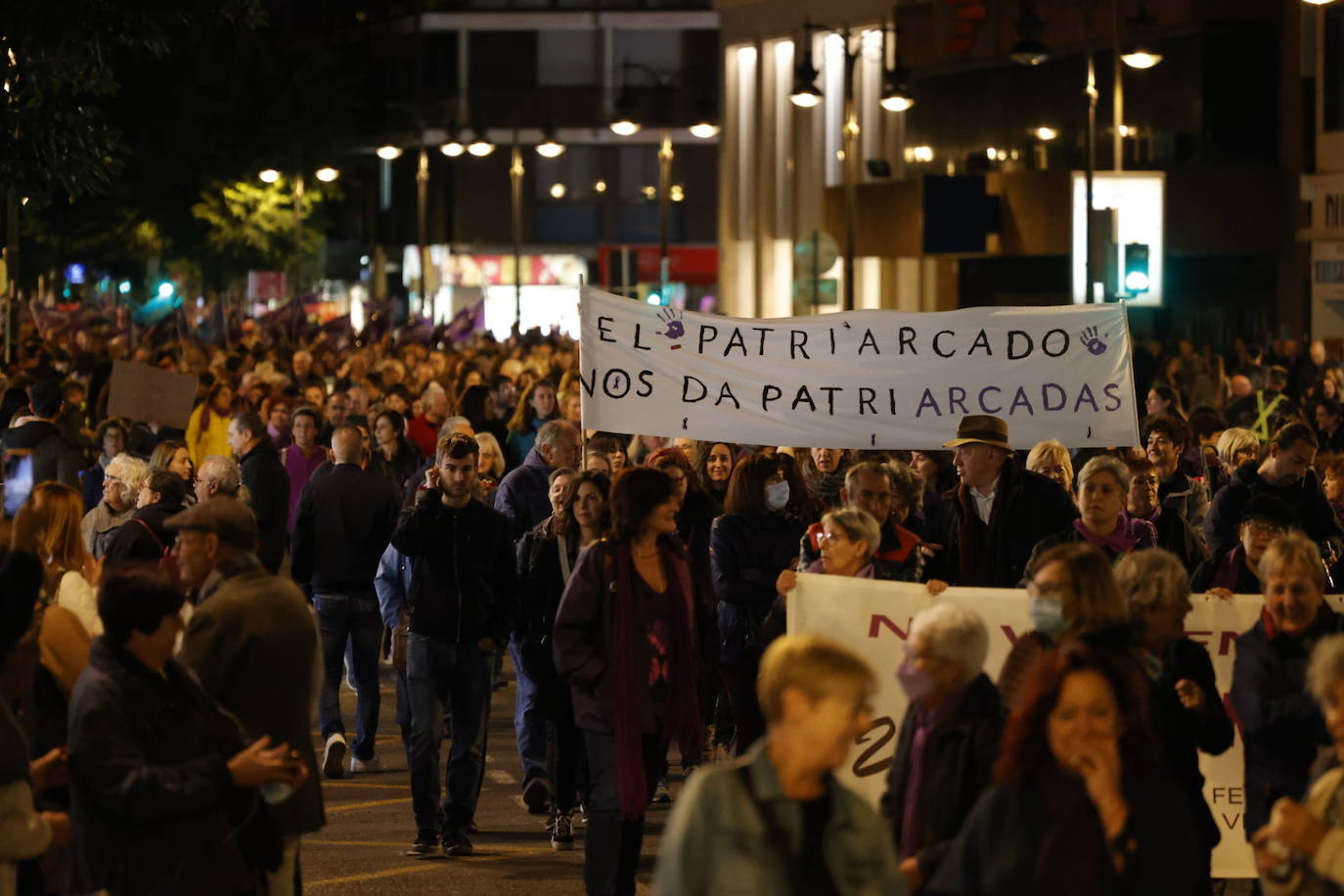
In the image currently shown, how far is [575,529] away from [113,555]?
79.8 inches

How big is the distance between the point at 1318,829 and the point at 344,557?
7.66 meters

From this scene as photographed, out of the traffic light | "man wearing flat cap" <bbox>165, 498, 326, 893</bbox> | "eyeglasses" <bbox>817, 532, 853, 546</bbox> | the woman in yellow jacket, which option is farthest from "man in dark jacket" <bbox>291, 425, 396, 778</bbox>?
the traffic light

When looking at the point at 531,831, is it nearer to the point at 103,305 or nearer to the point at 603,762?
the point at 603,762

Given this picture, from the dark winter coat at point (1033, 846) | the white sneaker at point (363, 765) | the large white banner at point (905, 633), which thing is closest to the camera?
the dark winter coat at point (1033, 846)

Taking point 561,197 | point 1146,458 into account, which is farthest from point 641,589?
point 561,197

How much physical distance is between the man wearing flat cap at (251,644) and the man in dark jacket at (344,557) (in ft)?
16.7

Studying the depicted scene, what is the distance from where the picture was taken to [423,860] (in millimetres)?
10250

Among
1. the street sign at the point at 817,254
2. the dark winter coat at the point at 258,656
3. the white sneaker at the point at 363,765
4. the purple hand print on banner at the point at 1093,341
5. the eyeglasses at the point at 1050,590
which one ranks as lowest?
the white sneaker at the point at 363,765

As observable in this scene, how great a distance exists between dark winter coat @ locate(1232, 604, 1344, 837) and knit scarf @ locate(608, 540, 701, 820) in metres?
2.11

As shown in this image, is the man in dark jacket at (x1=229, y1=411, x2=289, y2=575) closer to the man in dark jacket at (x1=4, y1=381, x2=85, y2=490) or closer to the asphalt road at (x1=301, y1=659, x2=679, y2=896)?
the man in dark jacket at (x1=4, y1=381, x2=85, y2=490)

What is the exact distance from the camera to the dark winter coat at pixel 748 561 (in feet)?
35.1

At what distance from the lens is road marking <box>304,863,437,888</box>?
970cm

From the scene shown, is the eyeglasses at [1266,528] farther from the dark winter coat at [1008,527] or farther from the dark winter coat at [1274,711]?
the dark winter coat at [1274,711]

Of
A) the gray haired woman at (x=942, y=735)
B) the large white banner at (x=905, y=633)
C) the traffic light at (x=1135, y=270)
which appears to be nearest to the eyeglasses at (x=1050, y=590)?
the gray haired woman at (x=942, y=735)
